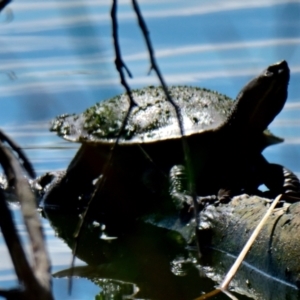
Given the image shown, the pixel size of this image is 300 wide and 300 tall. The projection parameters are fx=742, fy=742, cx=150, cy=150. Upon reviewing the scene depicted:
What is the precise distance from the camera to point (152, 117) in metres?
4.64

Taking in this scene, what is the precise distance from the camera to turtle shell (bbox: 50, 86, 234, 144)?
4.42 m

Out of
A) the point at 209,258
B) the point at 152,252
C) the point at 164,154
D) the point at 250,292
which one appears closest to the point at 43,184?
the point at 164,154

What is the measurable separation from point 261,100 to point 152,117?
0.77 m

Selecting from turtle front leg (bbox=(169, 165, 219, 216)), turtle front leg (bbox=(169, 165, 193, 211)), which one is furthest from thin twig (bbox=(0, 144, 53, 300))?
turtle front leg (bbox=(169, 165, 193, 211))

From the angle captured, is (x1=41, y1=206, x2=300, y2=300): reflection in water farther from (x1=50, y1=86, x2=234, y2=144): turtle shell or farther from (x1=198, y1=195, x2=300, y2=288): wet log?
(x1=50, y1=86, x2=234, y2=144): turtle shell

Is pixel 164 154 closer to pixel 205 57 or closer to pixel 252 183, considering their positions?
pixel 252 183

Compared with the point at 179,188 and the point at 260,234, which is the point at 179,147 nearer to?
the point at 179,188

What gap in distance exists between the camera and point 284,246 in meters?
2.66

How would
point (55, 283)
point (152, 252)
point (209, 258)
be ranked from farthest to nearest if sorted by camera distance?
point (152, 252) < point (209, 258) < point (55, 283)

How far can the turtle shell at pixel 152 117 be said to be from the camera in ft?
14.5

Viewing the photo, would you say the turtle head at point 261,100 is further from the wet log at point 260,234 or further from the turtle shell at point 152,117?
the wet log at point 260,234

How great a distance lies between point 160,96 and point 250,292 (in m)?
2.39

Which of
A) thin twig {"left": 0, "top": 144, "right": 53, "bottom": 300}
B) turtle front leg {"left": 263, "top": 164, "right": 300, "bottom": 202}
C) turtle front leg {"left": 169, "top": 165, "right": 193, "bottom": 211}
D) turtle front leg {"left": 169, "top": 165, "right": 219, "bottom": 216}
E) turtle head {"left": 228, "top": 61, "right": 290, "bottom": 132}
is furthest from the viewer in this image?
turtle head {"left": 228, "top": 61, "right": 290, "bottom": 132}

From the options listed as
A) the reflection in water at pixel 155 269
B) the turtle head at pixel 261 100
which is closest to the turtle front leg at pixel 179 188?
the reflection in water at pixel 155 269
